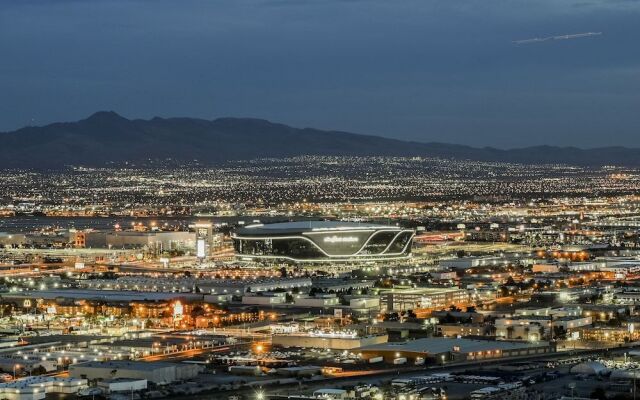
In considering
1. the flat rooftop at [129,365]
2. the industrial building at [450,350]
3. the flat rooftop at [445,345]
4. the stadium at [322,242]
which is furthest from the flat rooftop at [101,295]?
the stadium at [322,242]

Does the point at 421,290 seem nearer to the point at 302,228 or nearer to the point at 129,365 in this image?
the point at 302,228

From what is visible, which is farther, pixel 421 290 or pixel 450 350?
pixel 421 290

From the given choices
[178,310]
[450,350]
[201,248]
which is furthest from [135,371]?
[201,248]

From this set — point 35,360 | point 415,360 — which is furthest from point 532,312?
point 35,360

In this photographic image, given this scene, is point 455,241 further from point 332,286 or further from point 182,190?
point 182,190

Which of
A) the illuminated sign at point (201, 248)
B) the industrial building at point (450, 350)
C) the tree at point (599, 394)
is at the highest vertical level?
the illuminated sign at point (201, 248)

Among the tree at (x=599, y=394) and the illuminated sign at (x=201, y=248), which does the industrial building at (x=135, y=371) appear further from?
the illuminated sign at (x=201, y=248)

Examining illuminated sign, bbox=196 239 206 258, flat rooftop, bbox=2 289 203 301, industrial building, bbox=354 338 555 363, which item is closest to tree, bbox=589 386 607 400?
industrial building, bbox=354 338 555 363

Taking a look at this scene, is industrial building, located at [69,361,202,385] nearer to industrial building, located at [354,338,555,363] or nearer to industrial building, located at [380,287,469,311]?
industrial building, located at [354,338,555,363]

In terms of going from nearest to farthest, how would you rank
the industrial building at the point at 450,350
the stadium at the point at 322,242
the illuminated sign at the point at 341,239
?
the industrial building at the point at 450,350 < the stadium at the point at 322,242 < the illuminated sign at the point at 341,239
